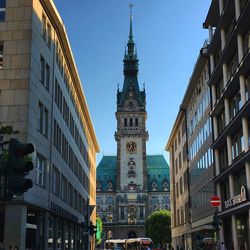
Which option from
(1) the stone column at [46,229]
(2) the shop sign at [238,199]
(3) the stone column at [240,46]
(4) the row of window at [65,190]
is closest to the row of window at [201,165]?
(2) the shop sign at [238,199]

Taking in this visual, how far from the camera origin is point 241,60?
1351 inches

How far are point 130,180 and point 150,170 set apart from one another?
20.0 meters

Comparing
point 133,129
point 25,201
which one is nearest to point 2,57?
point 25,201

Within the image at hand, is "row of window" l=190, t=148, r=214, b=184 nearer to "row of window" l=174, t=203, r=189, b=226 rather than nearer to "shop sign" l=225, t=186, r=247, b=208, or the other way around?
"row of window" l=174, t=203, r=189, b=226

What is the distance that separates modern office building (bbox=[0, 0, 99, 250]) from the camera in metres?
33.2

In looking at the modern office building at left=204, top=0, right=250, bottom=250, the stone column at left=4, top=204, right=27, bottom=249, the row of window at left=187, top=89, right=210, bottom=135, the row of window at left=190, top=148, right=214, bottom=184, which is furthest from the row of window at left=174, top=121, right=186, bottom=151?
the stone column at left=4, top=204, right=27, bottom=249

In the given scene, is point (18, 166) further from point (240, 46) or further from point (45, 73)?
point (45, 73)

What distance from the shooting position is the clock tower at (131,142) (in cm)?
16212

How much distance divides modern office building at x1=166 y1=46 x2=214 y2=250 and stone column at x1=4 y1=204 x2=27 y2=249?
23.2 metres

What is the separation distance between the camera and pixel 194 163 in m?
62.8

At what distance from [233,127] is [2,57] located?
17721 millimetres

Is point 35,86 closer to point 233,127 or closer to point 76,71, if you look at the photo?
point 233,127

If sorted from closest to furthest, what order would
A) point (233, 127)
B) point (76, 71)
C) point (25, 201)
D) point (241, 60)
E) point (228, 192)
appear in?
point (25, 201) → point (241, 60) → point (233, 127) → point (228, 192) → point (76, 71)

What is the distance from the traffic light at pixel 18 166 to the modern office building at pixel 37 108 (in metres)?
17.0
